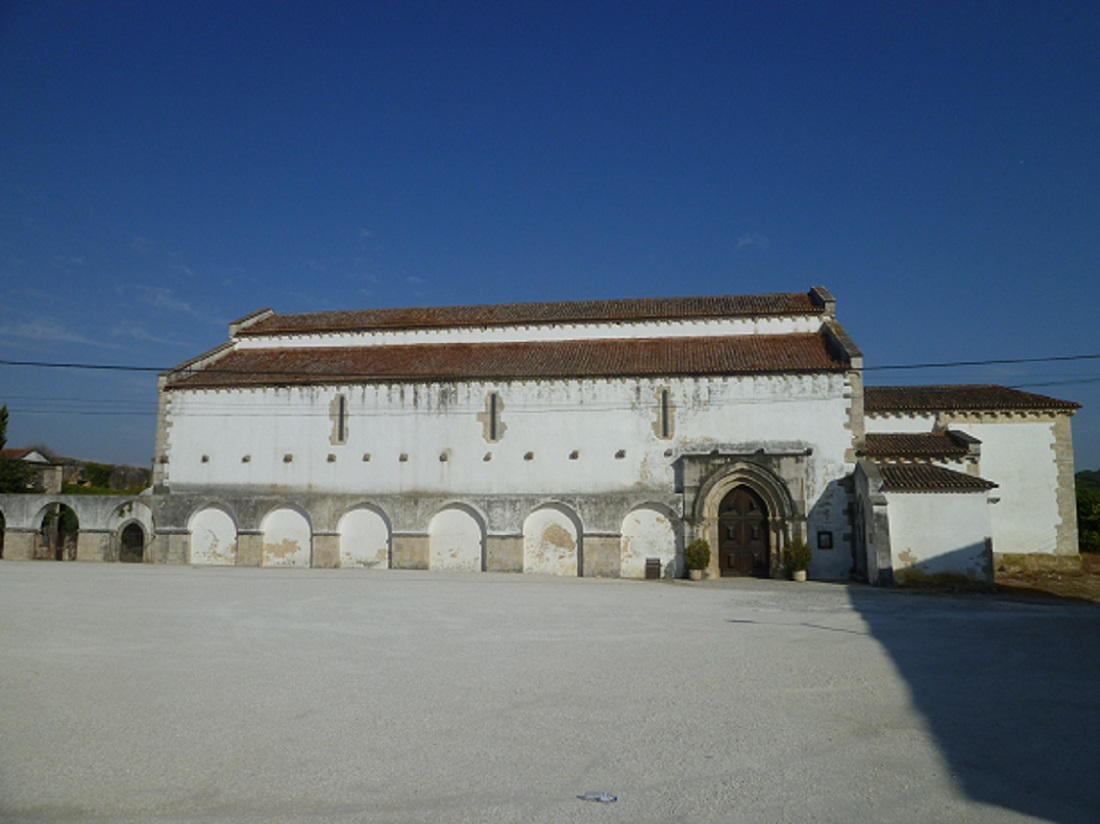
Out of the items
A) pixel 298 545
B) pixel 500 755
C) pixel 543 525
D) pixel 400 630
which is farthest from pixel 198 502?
pixel 500 755

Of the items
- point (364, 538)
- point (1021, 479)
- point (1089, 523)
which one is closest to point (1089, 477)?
point (1089, 523)

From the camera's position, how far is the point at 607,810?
5188 mm

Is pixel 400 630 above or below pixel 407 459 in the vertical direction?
below

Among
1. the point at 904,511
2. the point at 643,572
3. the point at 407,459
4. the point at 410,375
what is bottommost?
the point at 643,572

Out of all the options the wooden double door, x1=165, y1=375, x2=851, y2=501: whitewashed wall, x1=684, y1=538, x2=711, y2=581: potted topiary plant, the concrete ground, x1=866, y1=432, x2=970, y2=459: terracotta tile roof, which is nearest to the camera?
the concrete ground

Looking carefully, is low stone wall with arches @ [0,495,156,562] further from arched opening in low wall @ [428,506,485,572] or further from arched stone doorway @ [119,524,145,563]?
arched opening in low wall @ [428,506,485,572]

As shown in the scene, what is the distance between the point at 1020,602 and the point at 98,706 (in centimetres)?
1815

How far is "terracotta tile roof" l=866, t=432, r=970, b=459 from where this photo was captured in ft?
82.6

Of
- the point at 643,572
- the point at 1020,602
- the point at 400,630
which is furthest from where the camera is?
the point at 643,572

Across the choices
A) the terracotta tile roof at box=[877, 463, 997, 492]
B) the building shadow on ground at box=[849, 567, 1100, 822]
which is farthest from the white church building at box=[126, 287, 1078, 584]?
the building shadow on ground at box=[849, 567, 1100, 822]

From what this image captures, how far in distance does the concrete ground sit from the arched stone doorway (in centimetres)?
1595

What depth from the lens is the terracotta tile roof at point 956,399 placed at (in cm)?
2831

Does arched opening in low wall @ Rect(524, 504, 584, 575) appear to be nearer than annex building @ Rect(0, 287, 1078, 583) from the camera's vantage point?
No

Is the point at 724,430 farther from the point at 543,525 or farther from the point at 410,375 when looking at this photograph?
the point at 410,375
